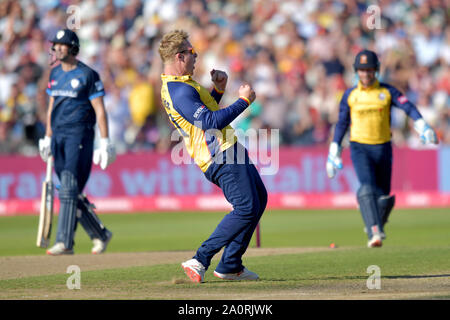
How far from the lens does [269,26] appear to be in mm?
23406

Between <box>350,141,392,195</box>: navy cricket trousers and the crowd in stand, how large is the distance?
7797 mm

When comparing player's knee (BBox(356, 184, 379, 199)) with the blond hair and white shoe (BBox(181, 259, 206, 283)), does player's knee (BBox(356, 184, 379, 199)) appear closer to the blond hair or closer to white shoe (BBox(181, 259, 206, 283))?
white shoe (BBox(181, 259, 206, 283))

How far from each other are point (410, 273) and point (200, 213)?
35.8 feet

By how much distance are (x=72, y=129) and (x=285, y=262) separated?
3.13 metres

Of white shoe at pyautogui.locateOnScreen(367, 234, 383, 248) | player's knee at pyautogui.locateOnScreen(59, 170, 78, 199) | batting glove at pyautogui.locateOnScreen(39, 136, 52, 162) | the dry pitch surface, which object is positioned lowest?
the dry pitch surface

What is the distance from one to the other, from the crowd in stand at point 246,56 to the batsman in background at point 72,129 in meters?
9.03

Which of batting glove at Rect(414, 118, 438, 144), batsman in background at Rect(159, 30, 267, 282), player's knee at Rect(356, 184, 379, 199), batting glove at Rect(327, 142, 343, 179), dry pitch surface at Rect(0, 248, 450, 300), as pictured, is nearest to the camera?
dry pitch surface at Rect(0, 248, 450, 300)

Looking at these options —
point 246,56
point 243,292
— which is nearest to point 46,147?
point 243,292

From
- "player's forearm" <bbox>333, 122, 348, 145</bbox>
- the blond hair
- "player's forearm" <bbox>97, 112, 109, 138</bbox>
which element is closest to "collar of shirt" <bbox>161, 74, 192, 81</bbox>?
the blond hair

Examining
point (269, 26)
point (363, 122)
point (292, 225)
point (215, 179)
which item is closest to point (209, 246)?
point (215, 179)

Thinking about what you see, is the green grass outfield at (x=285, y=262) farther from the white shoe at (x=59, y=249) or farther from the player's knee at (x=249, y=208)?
the white shoe at (x=59, y=249)

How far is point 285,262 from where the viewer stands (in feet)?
33.8

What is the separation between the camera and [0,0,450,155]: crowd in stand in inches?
822
